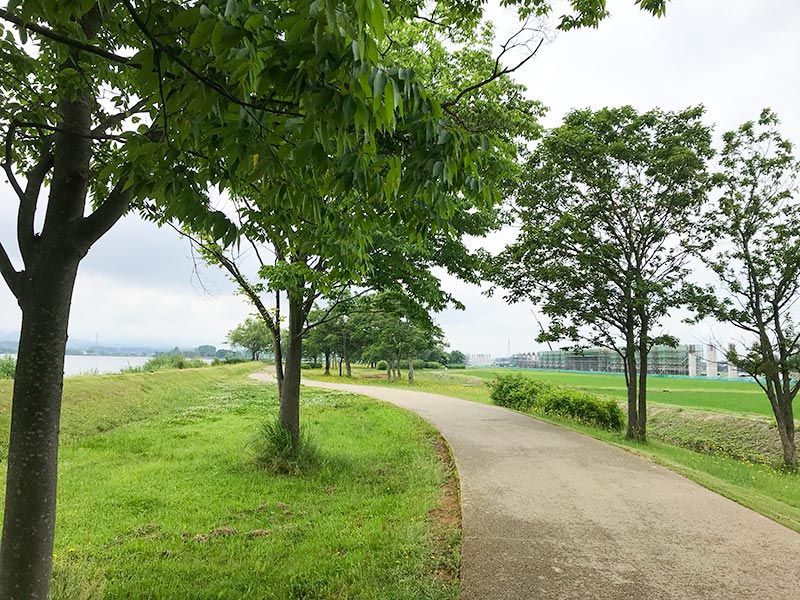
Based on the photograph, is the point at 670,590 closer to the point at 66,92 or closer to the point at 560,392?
the point at 66,92

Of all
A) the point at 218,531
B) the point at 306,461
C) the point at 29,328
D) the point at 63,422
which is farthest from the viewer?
the point at 63,422

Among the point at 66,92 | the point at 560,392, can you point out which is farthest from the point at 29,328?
the point at 560,392

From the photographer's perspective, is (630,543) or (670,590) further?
(630,543)

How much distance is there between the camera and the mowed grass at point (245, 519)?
3.88m

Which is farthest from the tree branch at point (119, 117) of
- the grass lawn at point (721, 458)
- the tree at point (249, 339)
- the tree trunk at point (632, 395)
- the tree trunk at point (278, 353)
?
the tree at point (249, 339)

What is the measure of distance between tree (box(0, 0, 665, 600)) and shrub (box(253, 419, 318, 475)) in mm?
5273

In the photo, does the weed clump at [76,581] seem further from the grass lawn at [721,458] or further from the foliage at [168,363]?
the foliage at [168,363]

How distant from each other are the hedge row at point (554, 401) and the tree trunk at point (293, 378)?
1055 centimetres

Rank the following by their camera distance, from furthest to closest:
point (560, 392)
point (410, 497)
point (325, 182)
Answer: point (560, 392)
point (410, 497)
point (325, 182)

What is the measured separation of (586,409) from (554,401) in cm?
129

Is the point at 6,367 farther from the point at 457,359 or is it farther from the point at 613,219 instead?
the point at 457,359

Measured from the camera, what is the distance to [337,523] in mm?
5438

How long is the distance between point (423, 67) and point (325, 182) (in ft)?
19.4

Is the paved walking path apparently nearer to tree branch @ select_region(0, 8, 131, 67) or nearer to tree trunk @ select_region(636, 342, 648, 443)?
tree branch @ select_region(0, 8, 131, 67)
